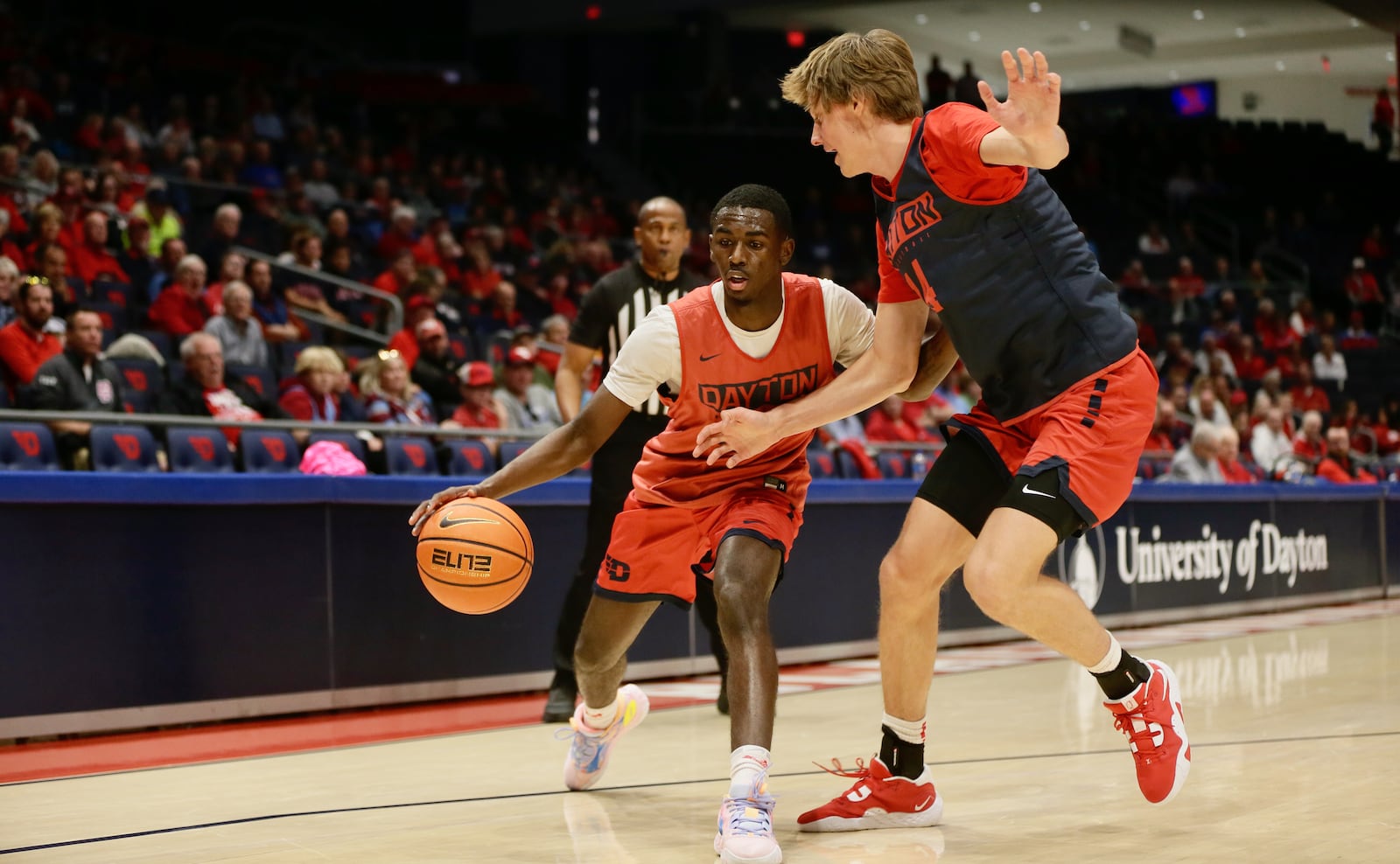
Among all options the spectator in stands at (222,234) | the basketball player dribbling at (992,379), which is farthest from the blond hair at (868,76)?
the spectator in stands at (222,234)

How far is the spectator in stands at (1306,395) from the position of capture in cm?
1964

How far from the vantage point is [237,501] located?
6035 millimetres

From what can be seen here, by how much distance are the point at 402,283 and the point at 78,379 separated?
5396mm

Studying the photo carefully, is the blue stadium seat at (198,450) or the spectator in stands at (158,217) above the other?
the spectator in stands at (158,217)

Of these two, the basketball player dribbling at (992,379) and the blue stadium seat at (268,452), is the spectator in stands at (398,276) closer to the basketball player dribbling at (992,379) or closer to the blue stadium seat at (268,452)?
the blue stadium seat at (268,452)

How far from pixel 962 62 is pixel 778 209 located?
2663cm

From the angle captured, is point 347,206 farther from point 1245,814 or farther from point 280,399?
point 1245,814

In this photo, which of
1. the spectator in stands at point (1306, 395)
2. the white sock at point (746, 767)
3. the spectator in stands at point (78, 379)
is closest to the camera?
the white sock at point (746, 767)

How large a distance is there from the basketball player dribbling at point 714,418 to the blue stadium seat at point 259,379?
5583 mm

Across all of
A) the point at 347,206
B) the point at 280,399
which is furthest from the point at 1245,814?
the point at 347,206

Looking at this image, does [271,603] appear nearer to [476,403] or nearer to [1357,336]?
[476,403]

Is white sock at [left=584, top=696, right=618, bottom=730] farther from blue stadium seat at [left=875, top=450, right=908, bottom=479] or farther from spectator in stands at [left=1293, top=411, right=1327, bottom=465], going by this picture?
spectator in stands at [left=1293, top=411, right=1327, bottom=465]

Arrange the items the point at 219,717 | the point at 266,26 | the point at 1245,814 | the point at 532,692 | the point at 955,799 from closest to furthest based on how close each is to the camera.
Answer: the point at 1245,814
the point at 955,799
the point at 219,717
the point at 532,692
the point at 266,26

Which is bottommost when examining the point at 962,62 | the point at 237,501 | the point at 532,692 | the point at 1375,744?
the point at 532,692
